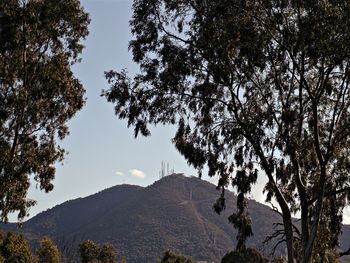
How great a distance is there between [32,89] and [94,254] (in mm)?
50214

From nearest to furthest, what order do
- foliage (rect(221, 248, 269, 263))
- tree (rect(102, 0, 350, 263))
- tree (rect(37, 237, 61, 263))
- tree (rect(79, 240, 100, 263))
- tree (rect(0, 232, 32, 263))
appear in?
tree (rect(102, 0, 350, 263)) < tree (rect(0, 232, 32, 263)) < tree (rect(37, 237, 61, 263)) < tree (rect(79, 240, 100, 263)) < foliage (rect(221, 248, 269, 263))

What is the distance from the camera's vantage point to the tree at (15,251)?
62812 millimetres

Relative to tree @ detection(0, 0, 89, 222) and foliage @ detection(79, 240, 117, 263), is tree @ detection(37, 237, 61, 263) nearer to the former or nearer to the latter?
foliage @ detection(79, 240, 117, 263)

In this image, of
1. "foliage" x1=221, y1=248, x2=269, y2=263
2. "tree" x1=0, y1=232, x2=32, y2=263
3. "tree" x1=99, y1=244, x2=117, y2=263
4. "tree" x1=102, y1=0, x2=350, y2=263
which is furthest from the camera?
"foliage" x1=221, y1=248, x2=269, y2=263

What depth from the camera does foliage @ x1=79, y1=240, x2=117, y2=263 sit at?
74.2 m

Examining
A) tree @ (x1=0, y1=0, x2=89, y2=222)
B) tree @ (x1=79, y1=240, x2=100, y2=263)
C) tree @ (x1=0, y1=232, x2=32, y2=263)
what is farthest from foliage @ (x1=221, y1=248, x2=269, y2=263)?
tree @ (x1=0, y1=0, x2=89, y2=222)

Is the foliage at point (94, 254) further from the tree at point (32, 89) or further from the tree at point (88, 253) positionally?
the tree at point (32, 89)

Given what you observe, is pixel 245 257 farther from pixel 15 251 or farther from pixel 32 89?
pixel 32 89

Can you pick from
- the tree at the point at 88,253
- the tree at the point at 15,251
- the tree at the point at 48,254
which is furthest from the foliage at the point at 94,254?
the tree at the point at 15,251

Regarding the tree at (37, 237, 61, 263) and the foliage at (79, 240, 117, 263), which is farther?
the foliage at (79, 240, 117, 263)

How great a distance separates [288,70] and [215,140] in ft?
12.2

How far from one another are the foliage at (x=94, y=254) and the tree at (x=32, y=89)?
1791 inches

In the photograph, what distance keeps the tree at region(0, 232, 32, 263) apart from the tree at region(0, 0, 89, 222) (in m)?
35.1

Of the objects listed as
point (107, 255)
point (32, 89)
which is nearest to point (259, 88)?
point (32, 89)
